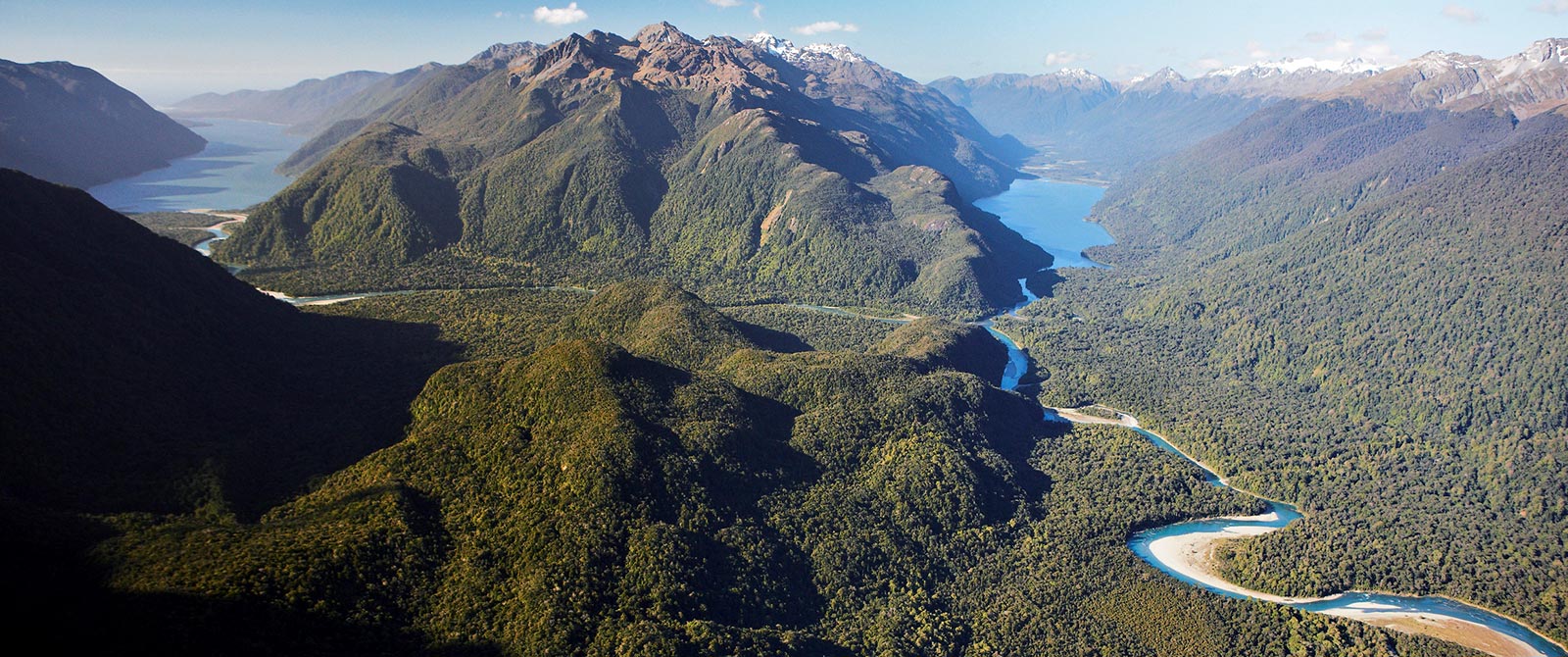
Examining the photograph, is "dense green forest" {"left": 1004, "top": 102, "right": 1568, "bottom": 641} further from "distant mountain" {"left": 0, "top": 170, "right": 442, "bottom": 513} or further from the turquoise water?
"distant mountain" {"left": 0, "top": 170, "right": 442, "bottom": 513}

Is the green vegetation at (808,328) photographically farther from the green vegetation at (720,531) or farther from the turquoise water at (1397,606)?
the turquoise water at (1397,606)

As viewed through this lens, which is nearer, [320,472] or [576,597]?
[576,597]

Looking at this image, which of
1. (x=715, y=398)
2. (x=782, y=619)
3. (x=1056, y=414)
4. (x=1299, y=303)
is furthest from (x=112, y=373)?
(x=1299, y=303)

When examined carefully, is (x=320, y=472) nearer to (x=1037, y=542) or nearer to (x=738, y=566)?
(x=738, y=566)

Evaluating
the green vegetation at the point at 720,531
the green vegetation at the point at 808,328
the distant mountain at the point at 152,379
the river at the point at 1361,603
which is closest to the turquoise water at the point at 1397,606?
the river at the point at 1361,603

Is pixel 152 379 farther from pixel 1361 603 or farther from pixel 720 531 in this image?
pixel 1361 603
